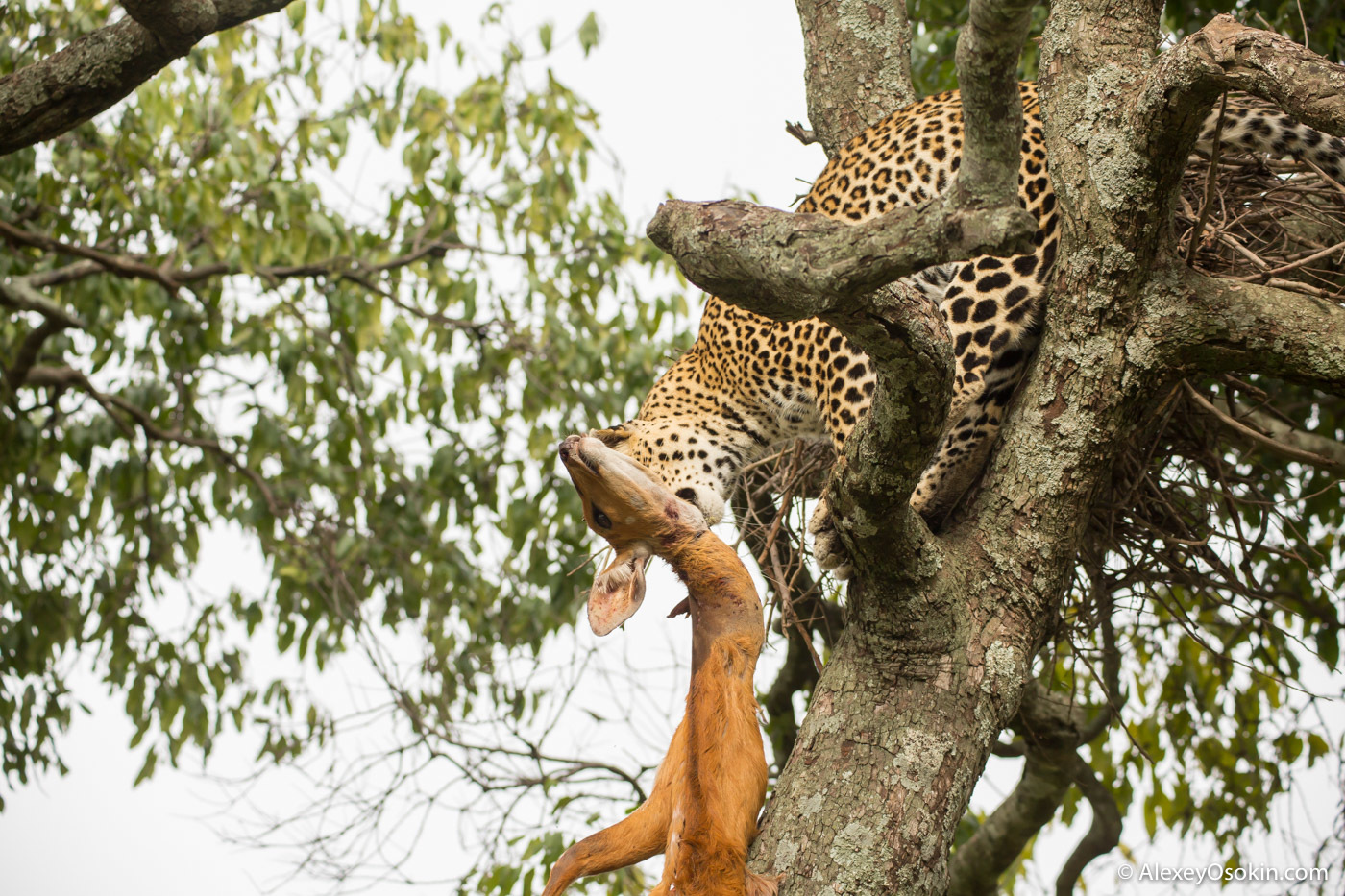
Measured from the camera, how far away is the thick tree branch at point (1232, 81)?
7.63 ft

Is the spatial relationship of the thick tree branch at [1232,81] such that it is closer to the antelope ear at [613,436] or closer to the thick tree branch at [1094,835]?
the antelope ear at [613,436]

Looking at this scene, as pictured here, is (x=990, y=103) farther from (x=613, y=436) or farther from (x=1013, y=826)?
(x=1013, y=826)

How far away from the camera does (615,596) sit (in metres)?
2.72

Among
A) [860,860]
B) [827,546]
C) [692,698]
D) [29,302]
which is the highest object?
[29,302]

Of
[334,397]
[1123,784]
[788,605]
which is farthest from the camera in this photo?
[334,397]

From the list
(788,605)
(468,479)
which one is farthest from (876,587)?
(468,479)

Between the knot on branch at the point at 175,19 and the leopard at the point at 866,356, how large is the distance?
1.73 metres

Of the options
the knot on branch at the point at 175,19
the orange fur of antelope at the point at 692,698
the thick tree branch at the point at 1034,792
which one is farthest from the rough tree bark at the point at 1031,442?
the knot on branch at the point at 175,19

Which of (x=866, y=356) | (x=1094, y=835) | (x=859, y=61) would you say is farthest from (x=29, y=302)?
(x=1094, y=835)

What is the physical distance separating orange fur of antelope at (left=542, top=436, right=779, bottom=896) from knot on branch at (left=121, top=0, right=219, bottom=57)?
192 centimetres

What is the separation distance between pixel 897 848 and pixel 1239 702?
3555 millimetres

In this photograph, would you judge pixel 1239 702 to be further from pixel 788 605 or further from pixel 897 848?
pixel 897 848

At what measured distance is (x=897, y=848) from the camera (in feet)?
8.44

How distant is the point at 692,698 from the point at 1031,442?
1.03 m
